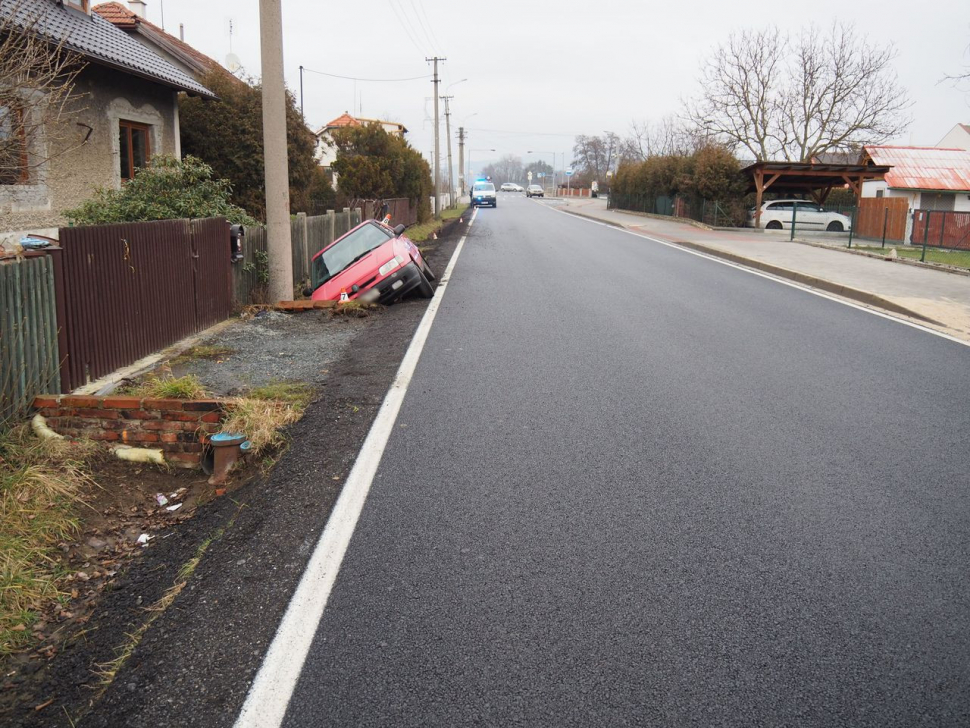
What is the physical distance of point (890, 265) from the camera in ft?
66.6

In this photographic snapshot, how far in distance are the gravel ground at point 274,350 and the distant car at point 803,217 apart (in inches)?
1078

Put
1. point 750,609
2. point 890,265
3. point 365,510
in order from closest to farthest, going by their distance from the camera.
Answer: point 750,609
point 365,510
point 890,265

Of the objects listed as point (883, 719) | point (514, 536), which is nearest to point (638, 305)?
point (514, 536)

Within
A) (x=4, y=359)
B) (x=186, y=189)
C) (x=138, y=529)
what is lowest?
(x=138, y=529)

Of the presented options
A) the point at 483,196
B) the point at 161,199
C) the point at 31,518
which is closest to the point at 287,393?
the point at 31,518

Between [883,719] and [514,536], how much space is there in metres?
2.03

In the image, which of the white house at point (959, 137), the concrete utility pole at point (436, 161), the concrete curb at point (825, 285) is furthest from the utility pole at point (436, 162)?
the white house at point (959, 137)

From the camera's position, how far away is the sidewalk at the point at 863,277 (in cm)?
1316

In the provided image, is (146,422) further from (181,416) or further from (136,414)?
(181,416)

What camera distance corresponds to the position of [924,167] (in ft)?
130

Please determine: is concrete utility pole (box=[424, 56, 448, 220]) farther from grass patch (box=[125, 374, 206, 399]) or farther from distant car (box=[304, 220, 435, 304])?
grass patch (box=[125, 374, 206, 399])

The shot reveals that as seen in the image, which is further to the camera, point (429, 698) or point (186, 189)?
point (186, 189)

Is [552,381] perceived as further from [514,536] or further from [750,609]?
[750,609]

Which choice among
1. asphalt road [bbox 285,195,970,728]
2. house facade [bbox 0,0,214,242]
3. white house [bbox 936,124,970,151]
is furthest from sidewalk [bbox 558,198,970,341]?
white house [bbox 936,124,970,151]
